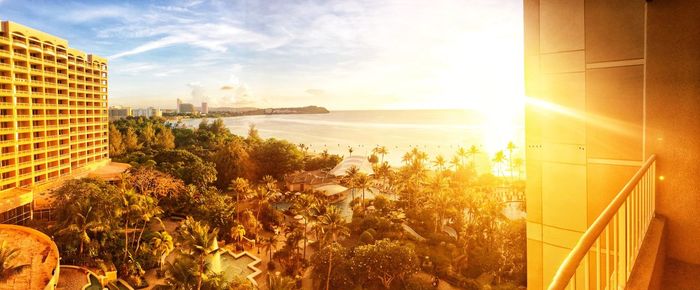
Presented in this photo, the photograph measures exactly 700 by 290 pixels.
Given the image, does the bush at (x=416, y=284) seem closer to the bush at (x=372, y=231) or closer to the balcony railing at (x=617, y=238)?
the bush at (x=372, y=231)

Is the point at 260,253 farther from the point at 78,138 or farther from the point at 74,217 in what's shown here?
the point at 78,138

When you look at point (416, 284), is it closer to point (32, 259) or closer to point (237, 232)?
point (237, 232)

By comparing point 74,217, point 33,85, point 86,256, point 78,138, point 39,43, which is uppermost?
point 39,43

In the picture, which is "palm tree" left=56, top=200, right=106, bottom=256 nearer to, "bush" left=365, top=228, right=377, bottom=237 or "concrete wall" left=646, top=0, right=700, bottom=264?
"bush" left=365, top=228, right=377, bottom=237

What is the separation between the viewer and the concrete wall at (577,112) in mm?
2803

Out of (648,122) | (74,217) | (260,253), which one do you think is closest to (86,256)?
(74,217)

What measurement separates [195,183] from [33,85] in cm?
1000

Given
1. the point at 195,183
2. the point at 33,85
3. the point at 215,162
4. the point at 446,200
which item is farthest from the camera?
the point at 215,162

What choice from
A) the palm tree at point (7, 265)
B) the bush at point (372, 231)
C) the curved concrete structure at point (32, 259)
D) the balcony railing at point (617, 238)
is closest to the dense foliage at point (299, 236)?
the bush at point (372, 231)

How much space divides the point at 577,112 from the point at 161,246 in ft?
44.5

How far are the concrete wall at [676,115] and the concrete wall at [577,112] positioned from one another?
0.09m

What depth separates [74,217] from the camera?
12383 mm

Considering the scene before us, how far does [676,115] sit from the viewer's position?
261cm

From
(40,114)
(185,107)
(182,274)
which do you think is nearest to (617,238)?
(182,274)
